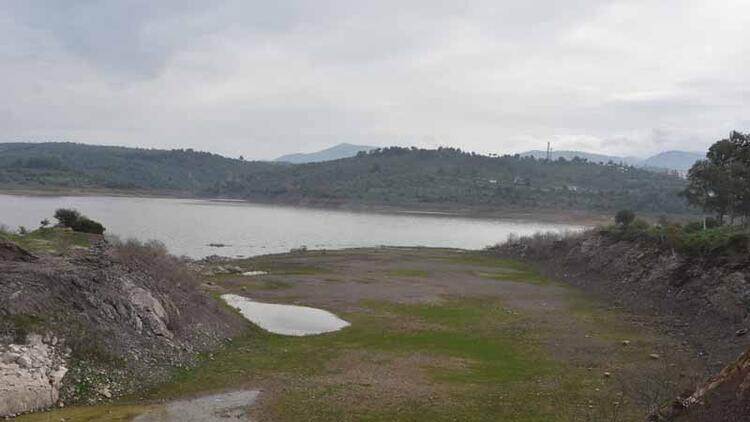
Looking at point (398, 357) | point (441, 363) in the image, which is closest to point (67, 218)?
point (398, 357)

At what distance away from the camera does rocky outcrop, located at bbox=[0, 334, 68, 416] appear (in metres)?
16.5

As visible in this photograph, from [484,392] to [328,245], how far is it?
64049 mm

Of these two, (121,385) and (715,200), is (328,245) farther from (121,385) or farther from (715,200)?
(121,385)

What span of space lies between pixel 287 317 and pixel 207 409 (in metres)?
15.3

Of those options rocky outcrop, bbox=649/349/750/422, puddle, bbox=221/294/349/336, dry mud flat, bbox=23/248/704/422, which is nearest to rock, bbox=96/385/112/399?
dry mud flat, bbox=23/248/704/422

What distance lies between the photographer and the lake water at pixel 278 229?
79.3 meters

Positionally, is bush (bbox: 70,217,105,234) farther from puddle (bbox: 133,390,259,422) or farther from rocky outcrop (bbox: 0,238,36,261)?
puddle (bbox: 133,390,259,422)

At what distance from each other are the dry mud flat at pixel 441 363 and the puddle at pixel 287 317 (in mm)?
931

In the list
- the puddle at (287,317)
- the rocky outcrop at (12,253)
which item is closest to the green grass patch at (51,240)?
the rocky outcrop at (12,253)

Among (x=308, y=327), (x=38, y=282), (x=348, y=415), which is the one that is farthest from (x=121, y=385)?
(x=308, y=327)

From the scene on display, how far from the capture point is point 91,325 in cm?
2086

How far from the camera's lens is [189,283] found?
29.5 metres

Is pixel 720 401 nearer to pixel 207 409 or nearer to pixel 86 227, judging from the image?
pixel 207 409

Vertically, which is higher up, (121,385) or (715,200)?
(715,200)
